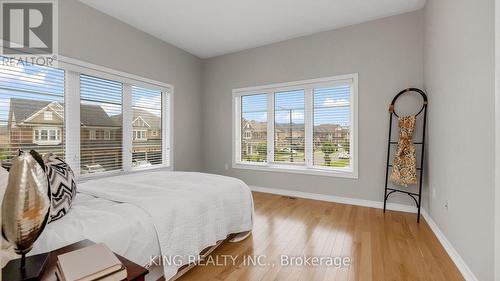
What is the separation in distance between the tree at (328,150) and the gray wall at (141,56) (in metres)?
2.56

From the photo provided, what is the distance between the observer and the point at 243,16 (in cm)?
308

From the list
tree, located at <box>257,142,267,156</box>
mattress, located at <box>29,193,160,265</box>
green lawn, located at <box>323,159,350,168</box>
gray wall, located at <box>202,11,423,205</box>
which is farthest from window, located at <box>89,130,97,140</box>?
green lawn, located at <box>323,159,350,168</box>

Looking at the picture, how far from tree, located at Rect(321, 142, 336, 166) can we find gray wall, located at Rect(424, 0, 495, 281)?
132 cm

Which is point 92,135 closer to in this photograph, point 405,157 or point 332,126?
point 332,126

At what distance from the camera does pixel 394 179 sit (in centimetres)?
280

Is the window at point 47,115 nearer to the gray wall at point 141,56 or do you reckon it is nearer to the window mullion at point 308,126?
the gray wall at point 141,56

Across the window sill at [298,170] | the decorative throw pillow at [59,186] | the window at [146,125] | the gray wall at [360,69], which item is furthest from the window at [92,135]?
the window sill at [298,170]

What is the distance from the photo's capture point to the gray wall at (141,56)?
8.73ft

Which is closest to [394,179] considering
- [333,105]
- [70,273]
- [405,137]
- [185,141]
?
[405,137]

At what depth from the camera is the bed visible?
3.86ft

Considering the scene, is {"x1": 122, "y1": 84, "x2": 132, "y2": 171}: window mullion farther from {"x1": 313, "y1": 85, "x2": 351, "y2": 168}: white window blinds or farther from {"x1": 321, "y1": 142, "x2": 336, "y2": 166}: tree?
{"x1": 321, "y1": 142, "x2": 336, "y2": 166}: tree

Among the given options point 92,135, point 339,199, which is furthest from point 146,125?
point 339,199

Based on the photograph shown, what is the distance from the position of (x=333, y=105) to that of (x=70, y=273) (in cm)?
358

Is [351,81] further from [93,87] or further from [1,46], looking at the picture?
[1,46]
